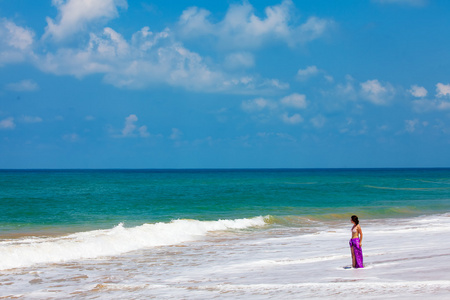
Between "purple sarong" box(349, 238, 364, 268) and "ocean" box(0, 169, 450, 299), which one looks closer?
"ocean" box(0, 169, 450, 299)

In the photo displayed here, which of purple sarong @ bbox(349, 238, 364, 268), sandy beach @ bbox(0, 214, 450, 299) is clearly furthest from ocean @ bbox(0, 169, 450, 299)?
purple sarong @ bbox(349, 238, 364, 268)

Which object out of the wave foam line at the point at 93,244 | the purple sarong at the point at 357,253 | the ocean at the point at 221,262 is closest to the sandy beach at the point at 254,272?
the ocean at the point at 221,262

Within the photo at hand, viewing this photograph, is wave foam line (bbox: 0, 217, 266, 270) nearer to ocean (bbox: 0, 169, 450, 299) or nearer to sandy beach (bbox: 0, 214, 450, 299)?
ocean (bbox: 0, 169, 450, 299)

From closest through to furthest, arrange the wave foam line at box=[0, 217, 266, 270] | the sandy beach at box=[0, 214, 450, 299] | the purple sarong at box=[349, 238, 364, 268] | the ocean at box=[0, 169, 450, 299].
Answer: the sandy beach at box=[0, 214, 450, 299] → the ocean at box=[0, 169, 450, 299] → the purple sarong at box=[349, 238, 364, 268] → the wave foam line at box=[0, 217, 266, 270]

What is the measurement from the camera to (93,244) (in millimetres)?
17125

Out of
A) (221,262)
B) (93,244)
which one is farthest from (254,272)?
(93,244)

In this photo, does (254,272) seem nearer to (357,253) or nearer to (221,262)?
(221,262)

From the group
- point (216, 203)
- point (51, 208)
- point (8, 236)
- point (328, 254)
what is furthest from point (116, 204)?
point (328, 254)

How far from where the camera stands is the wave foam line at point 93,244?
15137mm

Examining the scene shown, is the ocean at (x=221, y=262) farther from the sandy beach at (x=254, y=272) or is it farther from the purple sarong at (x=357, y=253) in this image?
the purple sarong at (x=357, y=253)

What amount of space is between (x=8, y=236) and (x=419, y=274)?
729 inches

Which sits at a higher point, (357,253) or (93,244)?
(357,253)

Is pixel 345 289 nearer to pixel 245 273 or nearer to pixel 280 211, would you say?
pixel 245 273

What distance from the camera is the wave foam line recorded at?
596 inches
